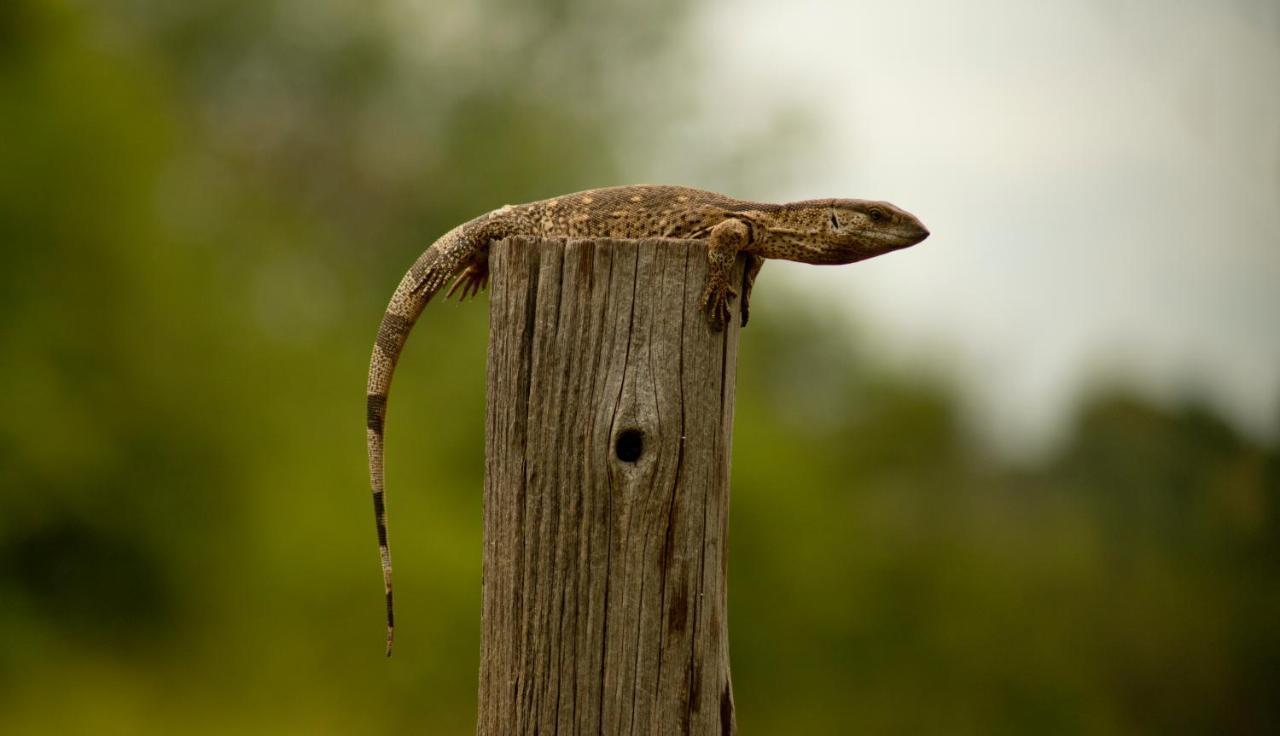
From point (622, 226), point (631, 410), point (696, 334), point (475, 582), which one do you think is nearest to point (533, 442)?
point (631, 410)

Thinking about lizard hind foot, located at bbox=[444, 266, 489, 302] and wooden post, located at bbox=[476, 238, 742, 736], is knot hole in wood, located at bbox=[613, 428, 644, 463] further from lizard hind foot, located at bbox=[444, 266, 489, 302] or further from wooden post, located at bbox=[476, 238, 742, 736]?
lizard hind foot, located at bbox=[444, 266, 489, 302]

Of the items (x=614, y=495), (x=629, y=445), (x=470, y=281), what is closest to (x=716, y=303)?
(x=629, y=445)

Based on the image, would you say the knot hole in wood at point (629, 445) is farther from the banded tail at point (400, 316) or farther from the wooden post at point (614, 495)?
the banded tail at point (400, 316)

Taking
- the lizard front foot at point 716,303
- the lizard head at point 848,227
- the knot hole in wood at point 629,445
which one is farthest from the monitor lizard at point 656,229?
the knot hole in wood at point 629,445

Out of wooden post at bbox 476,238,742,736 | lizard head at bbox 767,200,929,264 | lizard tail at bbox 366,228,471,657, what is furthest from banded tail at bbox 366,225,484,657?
lizard head at bbox 767,200,929,264

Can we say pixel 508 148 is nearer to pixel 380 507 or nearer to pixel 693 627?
pixel 380 507

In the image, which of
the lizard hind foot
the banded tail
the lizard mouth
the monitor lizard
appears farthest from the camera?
the lizard hind foot
